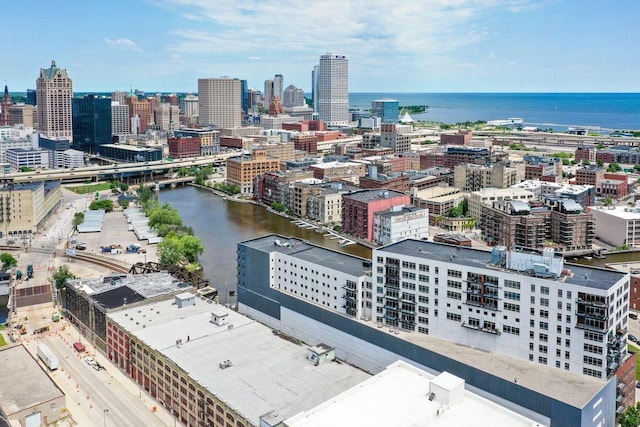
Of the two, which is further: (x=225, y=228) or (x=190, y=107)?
(x=190, y=107)

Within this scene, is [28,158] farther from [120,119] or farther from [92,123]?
[120,119]

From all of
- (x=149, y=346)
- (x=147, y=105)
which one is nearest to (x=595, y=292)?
(x=149, y=346)

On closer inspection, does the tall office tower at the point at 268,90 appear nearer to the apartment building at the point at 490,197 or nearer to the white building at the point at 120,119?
the white building at the point at 120,119

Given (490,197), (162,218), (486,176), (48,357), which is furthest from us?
(486,176)

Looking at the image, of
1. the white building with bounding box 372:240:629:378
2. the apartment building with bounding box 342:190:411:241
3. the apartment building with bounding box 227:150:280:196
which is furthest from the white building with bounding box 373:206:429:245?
the apartment building with bounding box 227:150:280:196

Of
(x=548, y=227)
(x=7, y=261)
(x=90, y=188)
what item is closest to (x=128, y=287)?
(x=7, y=261)

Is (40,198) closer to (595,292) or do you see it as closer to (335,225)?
(335,225)
